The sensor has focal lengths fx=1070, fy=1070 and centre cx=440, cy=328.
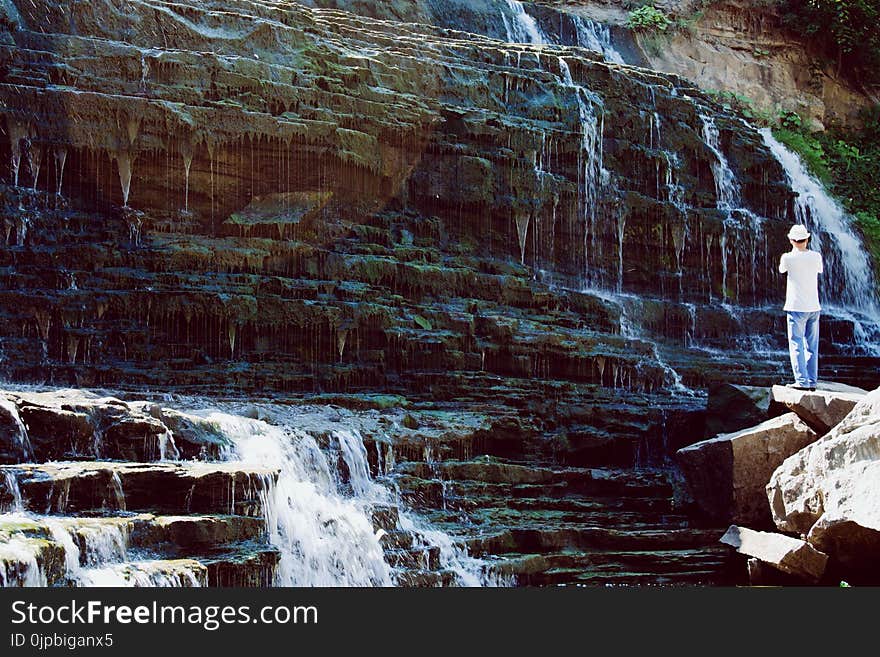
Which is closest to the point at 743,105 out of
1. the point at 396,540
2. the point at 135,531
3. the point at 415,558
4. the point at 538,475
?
the point at 538,475

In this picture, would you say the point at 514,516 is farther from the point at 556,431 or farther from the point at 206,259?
the point at 206,259

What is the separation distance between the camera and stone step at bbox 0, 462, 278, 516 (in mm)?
11070

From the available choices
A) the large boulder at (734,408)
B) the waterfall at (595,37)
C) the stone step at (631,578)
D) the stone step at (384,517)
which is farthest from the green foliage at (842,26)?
the stone step at (384,517)

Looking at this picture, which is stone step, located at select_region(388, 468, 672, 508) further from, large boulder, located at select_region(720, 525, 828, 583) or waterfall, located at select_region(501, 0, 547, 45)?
waterfall, located at select_region(501, 0, 547, 45)

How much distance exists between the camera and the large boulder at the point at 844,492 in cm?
1106

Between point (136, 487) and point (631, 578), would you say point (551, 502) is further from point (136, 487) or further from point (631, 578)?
point (136, 487)

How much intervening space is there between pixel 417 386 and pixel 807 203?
44.8 feet

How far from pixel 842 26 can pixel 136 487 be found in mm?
31068

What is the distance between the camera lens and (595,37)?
34.3 meters

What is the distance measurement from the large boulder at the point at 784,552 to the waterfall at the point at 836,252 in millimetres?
14761

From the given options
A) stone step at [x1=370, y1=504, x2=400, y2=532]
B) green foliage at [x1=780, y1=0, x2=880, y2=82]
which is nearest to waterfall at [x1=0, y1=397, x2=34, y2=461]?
stone step at [x1=370, y1=504, x2=400, y2=532]

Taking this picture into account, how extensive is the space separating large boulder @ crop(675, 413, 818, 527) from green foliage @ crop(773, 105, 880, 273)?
15.1 m

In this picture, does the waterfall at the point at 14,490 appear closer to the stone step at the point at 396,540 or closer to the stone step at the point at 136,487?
the stone step at the point at 136,487

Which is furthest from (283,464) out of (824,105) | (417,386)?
(824,105)
